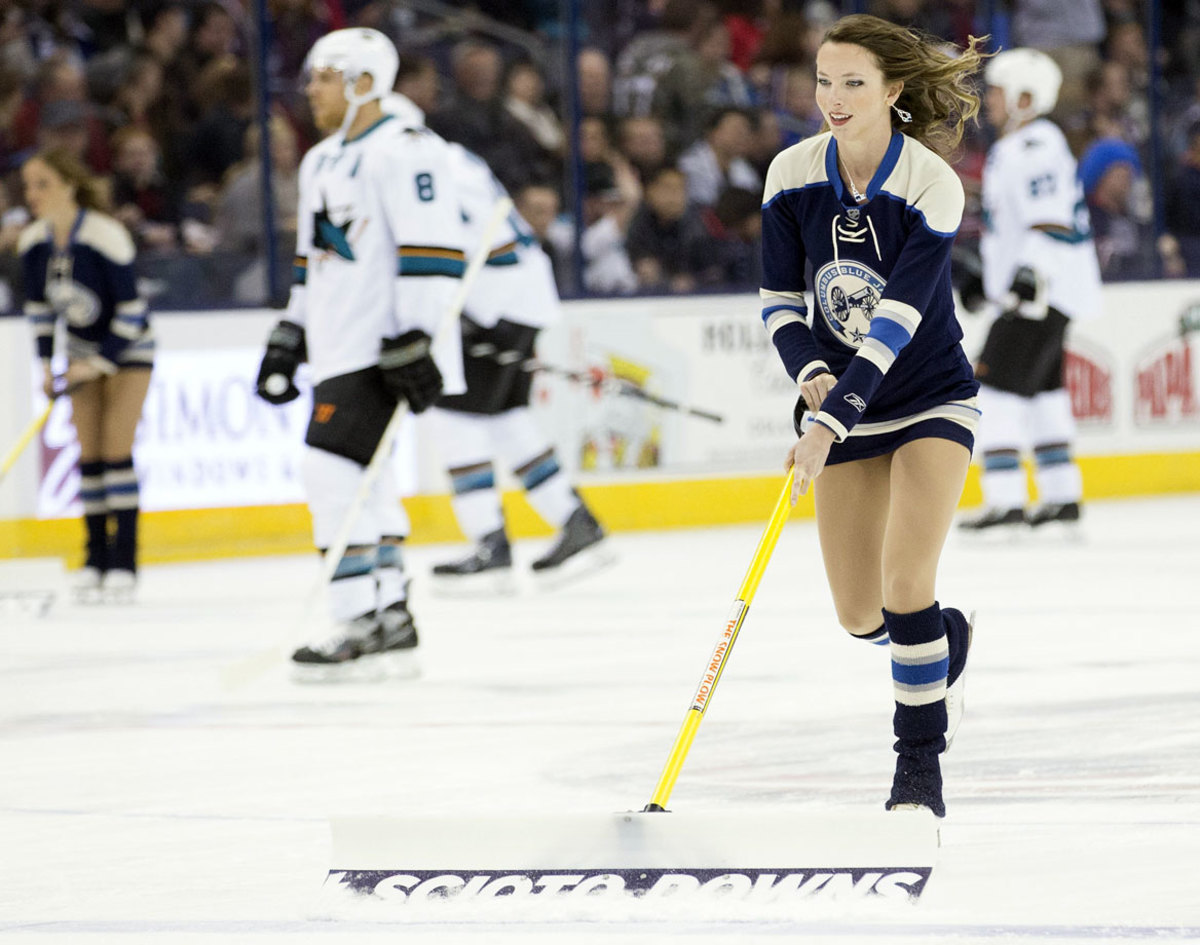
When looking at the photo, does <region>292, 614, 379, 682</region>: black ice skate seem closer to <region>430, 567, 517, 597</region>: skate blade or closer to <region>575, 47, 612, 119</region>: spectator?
<region>430, 567, 517, 597</region>: skate blade

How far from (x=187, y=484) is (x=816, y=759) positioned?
13.9ft

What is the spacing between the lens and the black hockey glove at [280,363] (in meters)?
4.75

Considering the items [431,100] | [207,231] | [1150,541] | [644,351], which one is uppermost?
[431,100]

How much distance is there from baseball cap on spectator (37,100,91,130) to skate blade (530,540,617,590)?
281cm

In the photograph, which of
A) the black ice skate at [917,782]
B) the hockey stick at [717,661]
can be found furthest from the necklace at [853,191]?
the black ice skate at [917,782]

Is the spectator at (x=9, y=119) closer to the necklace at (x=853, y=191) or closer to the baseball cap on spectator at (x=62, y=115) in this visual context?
the baseball cap on spectator at (x=62, y=115)

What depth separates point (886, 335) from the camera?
9.29 ft

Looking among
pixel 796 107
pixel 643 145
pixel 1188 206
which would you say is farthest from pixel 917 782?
pixel 1188 206

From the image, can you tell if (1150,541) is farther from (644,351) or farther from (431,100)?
(431,100)

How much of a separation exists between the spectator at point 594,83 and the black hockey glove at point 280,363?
390 cm

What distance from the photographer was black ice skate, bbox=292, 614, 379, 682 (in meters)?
4.69

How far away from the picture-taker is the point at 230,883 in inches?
110

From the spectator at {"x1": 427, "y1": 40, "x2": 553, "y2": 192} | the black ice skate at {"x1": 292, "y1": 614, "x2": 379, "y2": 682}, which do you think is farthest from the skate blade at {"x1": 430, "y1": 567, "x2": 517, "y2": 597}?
the spectator at {"x1": 427, "y1": 40, "x2": 553, "y2": 192}

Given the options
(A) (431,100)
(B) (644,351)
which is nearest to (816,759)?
(B) (644,351)
